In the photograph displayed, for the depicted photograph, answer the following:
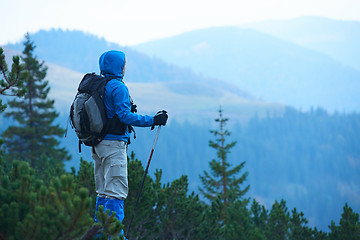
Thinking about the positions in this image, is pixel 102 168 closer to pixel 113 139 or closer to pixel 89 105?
pixel 113 139

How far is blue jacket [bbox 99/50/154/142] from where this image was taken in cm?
431

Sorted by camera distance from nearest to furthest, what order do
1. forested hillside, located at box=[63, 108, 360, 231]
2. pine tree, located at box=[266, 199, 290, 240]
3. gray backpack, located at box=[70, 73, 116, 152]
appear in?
gray backpack, located at box=[70, 73, 116, 152], pine tree, located at box=[266, 199, 290, 240], forested hillside, located at box=[63, 108, 360, 231]

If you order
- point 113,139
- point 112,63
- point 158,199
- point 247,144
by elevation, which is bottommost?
point 158,199

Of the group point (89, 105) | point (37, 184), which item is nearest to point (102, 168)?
point (89, 105)

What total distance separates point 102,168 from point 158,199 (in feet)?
9.04

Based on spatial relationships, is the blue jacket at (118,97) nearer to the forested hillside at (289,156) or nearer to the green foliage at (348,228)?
the green foliage at (348,228)

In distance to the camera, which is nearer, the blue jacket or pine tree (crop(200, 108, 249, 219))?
the blue jacket

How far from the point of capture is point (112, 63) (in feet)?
14.9

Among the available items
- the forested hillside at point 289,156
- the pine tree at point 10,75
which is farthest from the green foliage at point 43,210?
the forested hillside at point 289,156

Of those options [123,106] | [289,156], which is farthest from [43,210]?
[289,156]

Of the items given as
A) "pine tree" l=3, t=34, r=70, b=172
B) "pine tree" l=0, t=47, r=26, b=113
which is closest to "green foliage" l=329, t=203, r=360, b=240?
"pine tree" l=0, t=47, r=26, b=113

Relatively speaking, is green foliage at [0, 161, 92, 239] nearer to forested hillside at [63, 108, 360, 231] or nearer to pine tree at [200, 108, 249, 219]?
pine tree at [200, 108, 249, 219]

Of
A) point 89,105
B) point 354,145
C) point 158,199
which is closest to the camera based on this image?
point 89,105

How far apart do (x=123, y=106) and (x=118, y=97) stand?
0.36 ft
